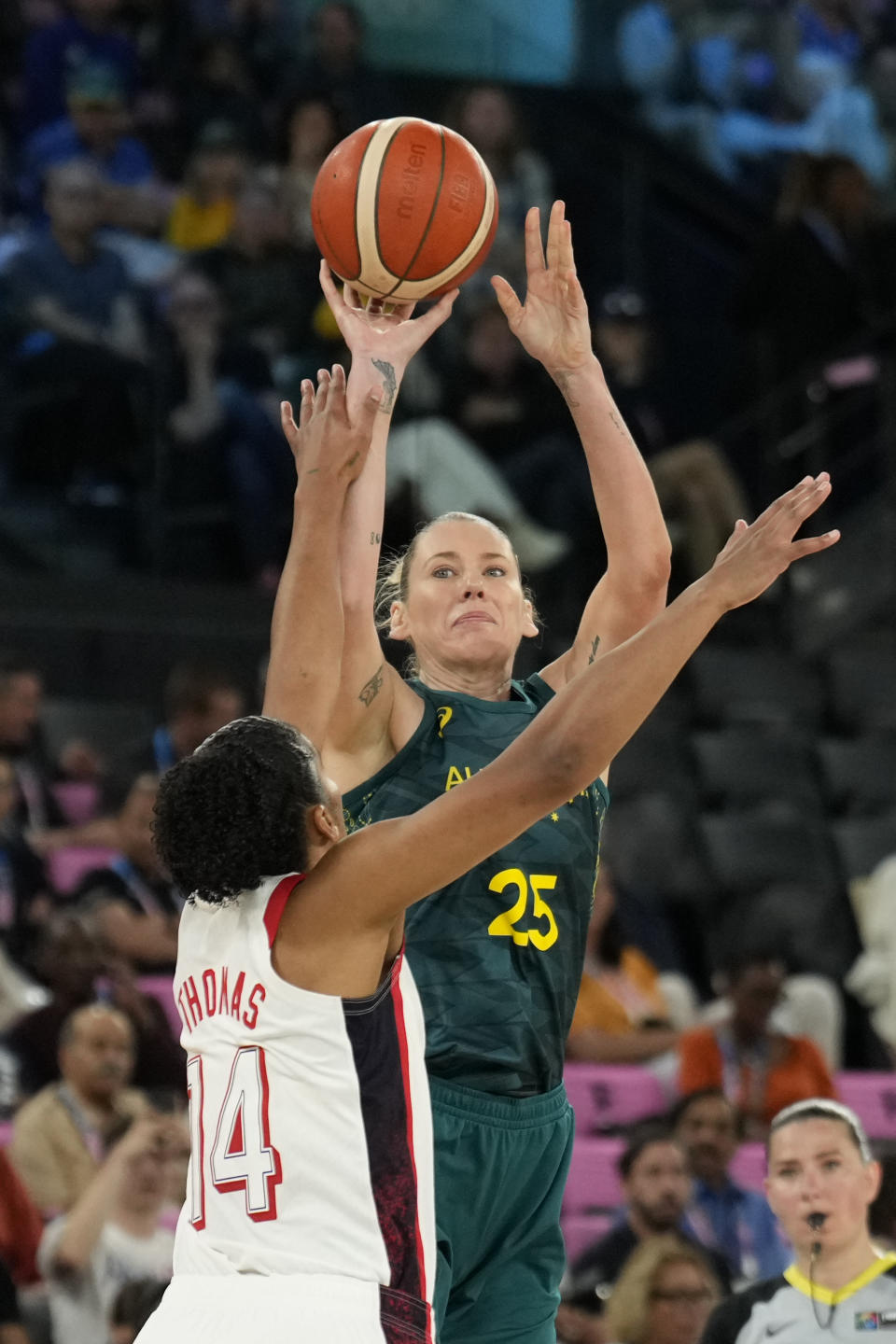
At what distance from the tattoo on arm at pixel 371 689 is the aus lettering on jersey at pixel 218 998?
0.94 meters

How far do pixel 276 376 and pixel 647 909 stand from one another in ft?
9.54

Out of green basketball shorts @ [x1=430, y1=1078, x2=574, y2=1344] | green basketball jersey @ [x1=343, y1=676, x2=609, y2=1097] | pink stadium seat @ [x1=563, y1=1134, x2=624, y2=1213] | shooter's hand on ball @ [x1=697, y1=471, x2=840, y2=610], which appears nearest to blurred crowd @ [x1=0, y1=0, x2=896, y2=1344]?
pink stadium seat @ [x1=563, y1=1134, x2=624, y2=1213]

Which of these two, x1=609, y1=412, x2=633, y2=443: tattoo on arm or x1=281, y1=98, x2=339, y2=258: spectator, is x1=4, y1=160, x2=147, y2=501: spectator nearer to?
x1=281, y1=98, x2=339, y2=258: spectator

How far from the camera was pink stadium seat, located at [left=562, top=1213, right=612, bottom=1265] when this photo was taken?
689 cm

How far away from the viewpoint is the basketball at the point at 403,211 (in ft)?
14.0

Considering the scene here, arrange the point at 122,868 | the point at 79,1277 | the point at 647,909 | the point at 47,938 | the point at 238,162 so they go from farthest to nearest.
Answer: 1. the point at 238,162
2. the point at 647,909
3. the point at 122,868
4. the point at 47,938
5. the point at 79,1277

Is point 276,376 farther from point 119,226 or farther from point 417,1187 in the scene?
point 417,1187

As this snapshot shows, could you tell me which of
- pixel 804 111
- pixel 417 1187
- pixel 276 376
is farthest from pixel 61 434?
pixel 417 1187

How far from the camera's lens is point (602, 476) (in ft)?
13.8

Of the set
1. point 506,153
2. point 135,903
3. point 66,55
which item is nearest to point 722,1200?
point 135,903

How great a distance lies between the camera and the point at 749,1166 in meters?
7.32

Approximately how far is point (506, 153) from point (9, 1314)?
22.9 ft

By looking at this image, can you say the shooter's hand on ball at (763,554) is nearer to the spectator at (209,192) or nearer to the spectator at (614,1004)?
the spectator at (614,1004)

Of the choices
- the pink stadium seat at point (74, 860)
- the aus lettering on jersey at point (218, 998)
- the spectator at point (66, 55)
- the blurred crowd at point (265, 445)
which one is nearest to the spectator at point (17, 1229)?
the blurred crowd at point (265, 445)
